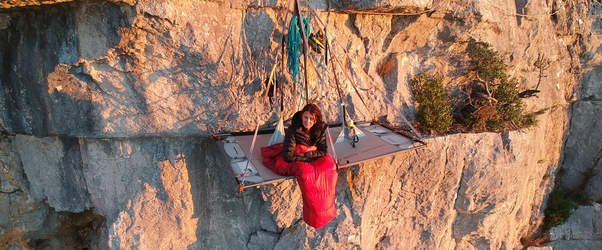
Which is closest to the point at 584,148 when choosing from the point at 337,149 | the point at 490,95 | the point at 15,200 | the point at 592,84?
the point at 592,84

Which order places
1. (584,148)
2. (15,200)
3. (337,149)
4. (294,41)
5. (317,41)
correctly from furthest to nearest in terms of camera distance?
1. (584,148)
2. (15,200)
3. (337,149)
4. (317,41)
5. (294,41)

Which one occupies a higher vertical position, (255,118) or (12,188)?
(255,118)

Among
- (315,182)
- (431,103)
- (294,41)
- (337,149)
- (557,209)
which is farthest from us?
(557,209)

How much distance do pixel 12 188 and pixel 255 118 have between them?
12.0ft

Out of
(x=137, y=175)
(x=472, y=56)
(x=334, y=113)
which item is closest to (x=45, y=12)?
(x=137, y=175)

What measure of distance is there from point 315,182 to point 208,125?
151 centimetres

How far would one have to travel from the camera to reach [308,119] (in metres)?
3.34

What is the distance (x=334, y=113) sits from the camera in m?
4.25

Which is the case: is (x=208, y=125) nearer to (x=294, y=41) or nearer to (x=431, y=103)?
(x=294, y=41)

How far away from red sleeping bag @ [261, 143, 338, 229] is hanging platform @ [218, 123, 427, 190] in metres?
0.10

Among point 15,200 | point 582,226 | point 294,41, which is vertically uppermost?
point 294,41

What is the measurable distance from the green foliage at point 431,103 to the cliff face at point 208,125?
0.52 feet

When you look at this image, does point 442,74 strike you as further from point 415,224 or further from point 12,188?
point 12,188

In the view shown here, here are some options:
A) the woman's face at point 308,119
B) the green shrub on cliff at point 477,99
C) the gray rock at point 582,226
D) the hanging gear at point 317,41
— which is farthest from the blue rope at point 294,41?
the gray rock at point 582,226
